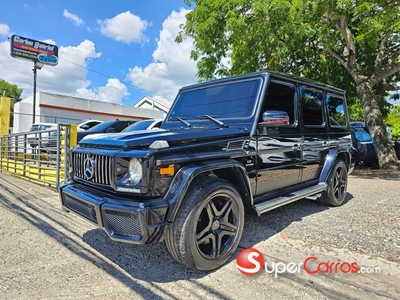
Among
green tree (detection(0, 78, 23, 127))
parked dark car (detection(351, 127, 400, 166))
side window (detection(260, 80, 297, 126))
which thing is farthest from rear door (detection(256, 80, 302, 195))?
green tree (detection(0, 78, 23, 127))

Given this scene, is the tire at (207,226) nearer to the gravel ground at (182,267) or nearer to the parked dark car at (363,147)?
the gravel ground at (182,267)

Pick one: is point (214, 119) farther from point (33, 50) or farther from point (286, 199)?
point (33, 50)

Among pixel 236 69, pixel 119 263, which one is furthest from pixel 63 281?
pixel 236 69

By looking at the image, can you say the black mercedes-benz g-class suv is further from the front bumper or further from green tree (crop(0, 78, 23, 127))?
green tree (crop(0, 78, 23, 127))

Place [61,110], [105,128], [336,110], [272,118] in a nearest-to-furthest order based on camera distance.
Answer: [272,118]
[336,110]
[105,128]
[61,110]

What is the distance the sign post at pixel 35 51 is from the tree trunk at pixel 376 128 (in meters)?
21.3

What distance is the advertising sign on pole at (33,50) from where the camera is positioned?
21766mm

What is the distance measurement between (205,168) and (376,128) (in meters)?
10.4

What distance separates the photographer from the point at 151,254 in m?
3.04

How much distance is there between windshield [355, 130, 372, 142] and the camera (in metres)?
11.8

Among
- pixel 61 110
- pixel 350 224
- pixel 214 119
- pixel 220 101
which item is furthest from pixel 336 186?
pixel 61 110

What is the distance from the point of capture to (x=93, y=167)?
9.02 ft

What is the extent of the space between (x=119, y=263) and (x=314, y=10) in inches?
323

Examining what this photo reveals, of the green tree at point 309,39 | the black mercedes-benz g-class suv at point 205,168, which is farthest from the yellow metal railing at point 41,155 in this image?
Answer: the green tree at point 309,39
